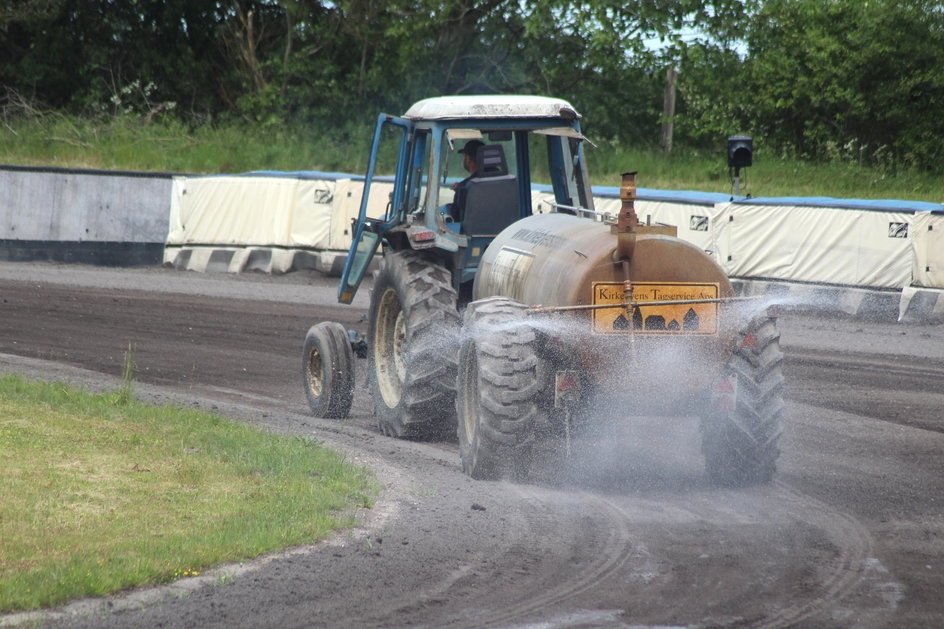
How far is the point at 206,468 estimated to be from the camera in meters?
8.22

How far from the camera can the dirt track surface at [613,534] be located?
5656 millimetres

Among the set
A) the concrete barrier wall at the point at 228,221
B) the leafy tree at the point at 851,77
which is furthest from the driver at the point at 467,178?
the leafy tree at the point at 851,77

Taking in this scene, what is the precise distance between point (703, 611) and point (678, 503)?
2.15 meters

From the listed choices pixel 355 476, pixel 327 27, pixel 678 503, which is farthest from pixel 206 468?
pixel 327 27

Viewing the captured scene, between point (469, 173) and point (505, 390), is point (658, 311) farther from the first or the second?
point (469, 173)

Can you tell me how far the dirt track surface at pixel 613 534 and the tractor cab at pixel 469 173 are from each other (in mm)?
1579

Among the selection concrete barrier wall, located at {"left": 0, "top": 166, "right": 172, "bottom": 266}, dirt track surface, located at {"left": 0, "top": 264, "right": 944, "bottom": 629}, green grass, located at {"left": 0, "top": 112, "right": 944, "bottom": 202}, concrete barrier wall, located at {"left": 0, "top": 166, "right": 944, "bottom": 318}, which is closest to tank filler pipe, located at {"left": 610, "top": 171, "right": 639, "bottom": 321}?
dirt track surface, located at {"left": 0, "top": 264, "right": 944, "bottom": 629}

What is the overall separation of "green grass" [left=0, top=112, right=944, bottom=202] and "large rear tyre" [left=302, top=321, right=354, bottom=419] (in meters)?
16.5

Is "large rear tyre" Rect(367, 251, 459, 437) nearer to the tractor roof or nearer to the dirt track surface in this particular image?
the dirt track surface

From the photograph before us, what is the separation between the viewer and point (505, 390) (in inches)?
315

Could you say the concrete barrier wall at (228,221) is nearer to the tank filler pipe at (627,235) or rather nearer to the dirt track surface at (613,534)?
the dirt track surface at (613,534)

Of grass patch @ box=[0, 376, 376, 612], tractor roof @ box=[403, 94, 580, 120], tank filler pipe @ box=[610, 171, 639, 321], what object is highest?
tractor roof @ box=[403, 94, 580, 120]

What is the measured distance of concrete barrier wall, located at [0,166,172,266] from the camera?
21844 mm

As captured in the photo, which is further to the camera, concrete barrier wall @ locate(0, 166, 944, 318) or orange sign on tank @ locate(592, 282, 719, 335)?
concrete barrier wall @ locate(0, 166, 944, 318)
